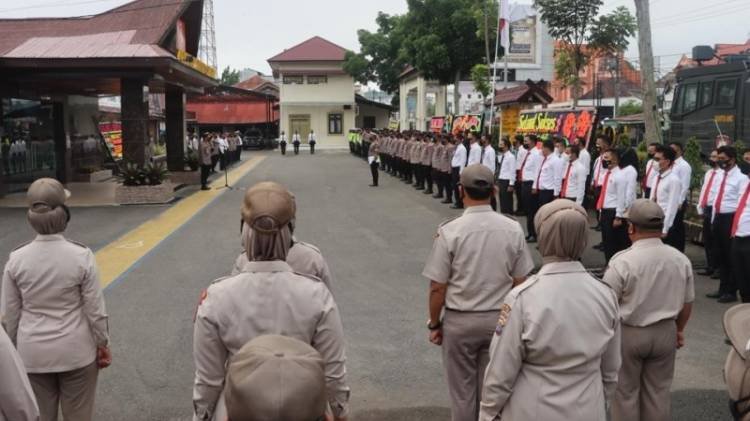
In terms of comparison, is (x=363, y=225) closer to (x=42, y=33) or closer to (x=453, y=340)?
(x=453, y=340)

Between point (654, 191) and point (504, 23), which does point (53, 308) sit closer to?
point (654, 191)

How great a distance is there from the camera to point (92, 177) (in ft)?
83.8

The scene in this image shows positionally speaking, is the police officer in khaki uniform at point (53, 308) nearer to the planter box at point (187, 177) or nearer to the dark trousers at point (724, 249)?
the dark trousers at point (724, 249)

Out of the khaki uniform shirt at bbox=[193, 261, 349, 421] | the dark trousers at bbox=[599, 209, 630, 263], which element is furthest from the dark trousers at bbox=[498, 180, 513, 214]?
the khaki uniform shirt at bbox=[193, 261, 349, 421]

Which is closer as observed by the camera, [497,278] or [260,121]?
[497,278]

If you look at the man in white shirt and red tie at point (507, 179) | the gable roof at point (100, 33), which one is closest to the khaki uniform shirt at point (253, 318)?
the man in white shirt and red tie at point (507, 179)

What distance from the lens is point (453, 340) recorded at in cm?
429

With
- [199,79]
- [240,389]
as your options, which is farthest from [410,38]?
[240,389]

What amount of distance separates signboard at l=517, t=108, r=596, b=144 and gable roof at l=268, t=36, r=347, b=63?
34.6m

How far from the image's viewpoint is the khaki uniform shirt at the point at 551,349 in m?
3.02

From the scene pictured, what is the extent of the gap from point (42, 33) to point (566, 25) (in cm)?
1626

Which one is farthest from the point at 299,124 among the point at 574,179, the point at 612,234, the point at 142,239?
the point at 612,234

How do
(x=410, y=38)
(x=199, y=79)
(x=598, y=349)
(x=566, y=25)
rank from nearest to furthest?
(x=598, y=349) → (x=199, y=79) → (x=566, y=25) → (x=410, y=38)

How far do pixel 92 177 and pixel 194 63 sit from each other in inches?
A: 297
